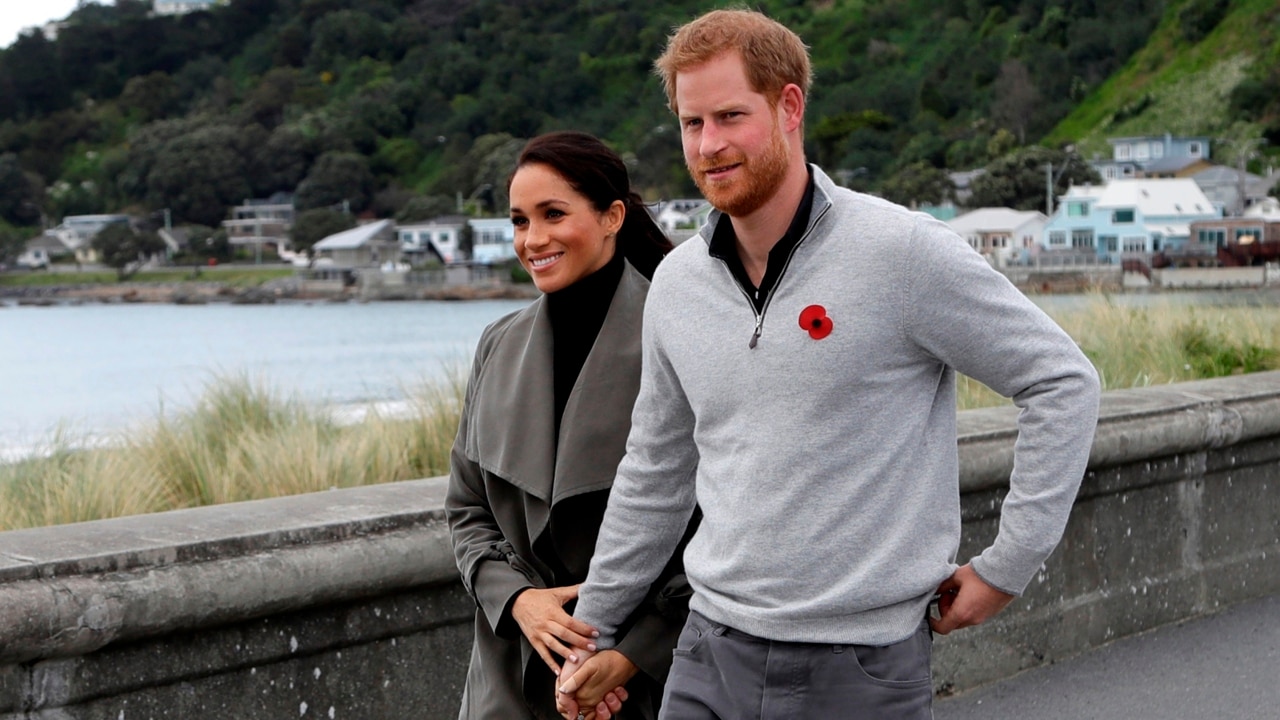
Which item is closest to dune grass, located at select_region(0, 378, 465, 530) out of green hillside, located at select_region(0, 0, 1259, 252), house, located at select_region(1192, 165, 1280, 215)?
house, located at select_region(1192, 165, 1280, 215)

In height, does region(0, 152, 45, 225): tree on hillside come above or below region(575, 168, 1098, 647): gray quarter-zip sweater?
below

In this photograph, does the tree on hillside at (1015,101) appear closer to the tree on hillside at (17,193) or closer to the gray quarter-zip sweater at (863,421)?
the tree on hillside at (17,193)

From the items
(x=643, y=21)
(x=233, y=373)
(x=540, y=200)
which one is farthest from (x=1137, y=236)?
(x=540, y=200)


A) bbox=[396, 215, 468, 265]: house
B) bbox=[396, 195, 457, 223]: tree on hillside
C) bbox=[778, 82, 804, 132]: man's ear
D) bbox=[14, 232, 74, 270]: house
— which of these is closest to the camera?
bbox=[778, 82, 804, 132]: man's ear

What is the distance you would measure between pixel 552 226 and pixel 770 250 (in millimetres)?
511

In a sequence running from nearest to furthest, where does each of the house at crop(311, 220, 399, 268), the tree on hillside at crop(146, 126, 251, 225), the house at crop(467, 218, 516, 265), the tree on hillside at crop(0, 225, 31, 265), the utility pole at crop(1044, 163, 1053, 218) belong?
the utility pole at crop(1044, 163, 1053, 218) → the house at crop(467, 218, 516, 265) → the house at crop(311, 220, 399, 268) → the tree on hillside at crop(146, 126, 251, 225) → the tree on hillside at crop(0, 225, 31, 265)

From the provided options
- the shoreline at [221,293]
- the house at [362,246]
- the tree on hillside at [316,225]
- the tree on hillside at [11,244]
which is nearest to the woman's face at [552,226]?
the shoreline at [221,293]

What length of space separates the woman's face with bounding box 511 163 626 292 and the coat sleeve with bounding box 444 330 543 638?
8.7 inches

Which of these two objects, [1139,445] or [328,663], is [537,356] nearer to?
[328,663]

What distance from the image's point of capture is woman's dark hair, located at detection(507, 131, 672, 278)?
2.65 m

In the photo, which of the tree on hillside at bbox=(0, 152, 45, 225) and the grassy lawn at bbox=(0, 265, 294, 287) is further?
the tree on hillside at bbox=(0, 152, 45, 225)

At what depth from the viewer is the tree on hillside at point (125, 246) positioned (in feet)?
354

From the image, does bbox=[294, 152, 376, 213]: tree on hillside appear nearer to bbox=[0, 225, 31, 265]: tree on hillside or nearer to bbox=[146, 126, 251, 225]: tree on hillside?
bbox=[146, 126, 251, 225]: tree on hillside

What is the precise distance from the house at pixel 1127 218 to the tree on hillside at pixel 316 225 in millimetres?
51887
